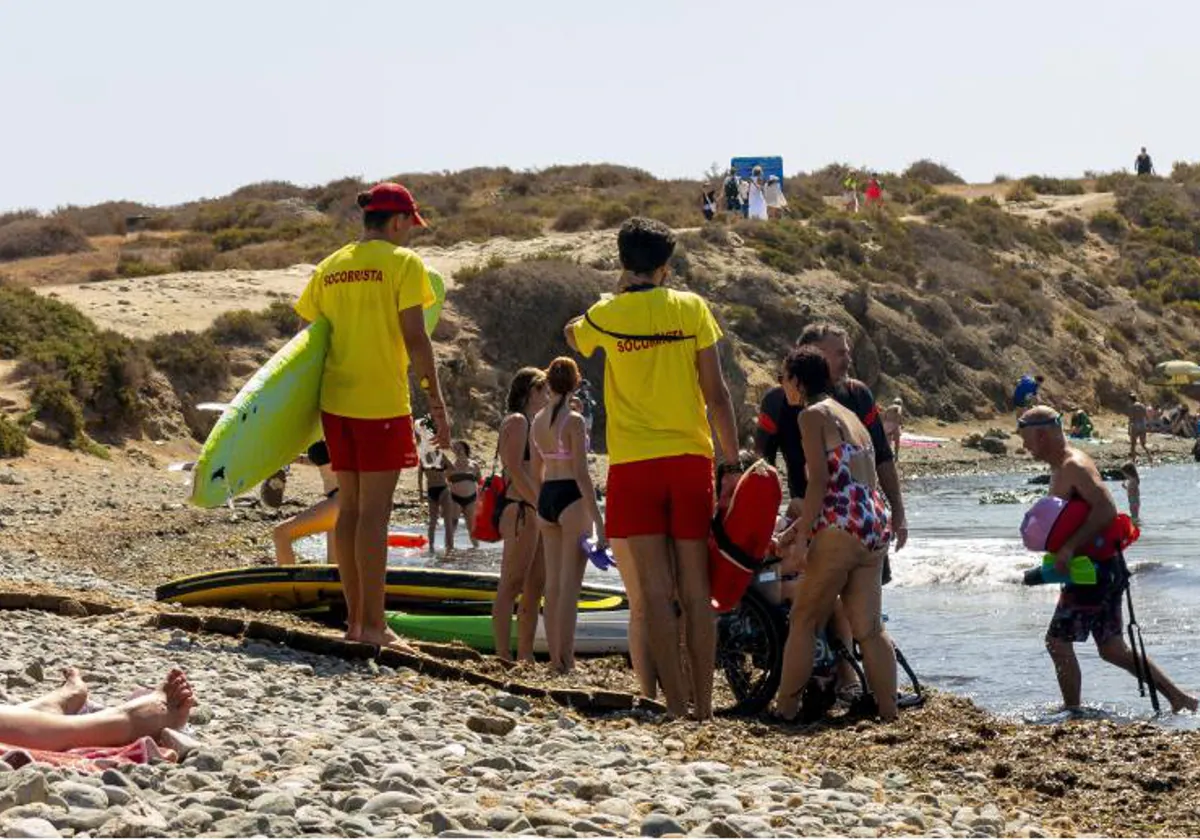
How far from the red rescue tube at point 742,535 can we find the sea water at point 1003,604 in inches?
97.5

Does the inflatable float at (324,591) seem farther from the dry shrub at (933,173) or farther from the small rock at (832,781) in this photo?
the dry shrub at (933,173)

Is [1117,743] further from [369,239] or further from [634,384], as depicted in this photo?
[369,239]

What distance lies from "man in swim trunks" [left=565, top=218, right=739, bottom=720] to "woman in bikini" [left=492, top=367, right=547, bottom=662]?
1.83 m

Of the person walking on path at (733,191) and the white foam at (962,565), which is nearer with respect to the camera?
the white foam at (962,565)

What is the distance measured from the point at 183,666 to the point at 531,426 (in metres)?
2.45

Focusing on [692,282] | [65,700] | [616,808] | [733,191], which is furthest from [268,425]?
[733,191]

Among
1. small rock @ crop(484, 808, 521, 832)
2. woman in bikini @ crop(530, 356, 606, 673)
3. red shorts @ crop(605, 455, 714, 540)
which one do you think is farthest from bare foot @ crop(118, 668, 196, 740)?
woman in bikini @ crop(530, 356, 606, 673)

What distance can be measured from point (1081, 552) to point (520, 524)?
9.29 ft

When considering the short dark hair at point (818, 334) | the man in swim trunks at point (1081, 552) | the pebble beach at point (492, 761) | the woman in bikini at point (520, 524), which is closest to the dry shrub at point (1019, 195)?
the woman in bikini at point (520, 524)

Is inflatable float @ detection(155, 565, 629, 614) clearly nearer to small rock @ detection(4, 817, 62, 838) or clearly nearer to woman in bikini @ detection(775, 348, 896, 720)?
woman in bikini @ detection(775, 348, 896, 720)

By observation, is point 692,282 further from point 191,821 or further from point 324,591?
point 191,821

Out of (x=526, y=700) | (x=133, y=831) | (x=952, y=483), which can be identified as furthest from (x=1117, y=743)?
(x=952, y=483)

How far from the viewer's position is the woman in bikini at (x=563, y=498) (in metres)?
9.48

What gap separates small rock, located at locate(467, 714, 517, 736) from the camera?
7.07 metres
